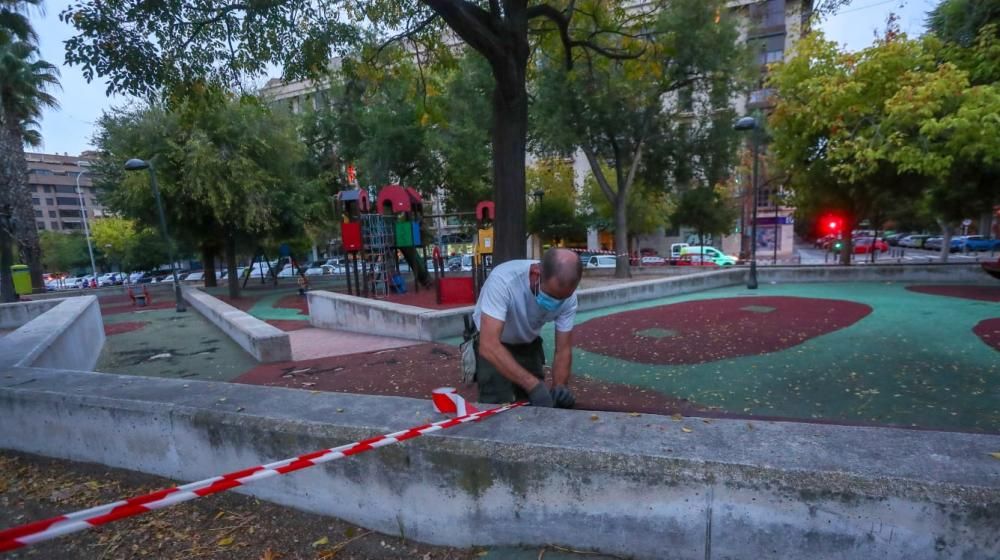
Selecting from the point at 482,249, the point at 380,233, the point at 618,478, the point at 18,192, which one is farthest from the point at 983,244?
the point at 18,192

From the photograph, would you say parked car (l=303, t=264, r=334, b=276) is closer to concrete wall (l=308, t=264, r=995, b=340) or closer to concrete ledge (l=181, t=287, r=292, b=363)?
concrete ledge (l=181, t=287, r=292, b=363)

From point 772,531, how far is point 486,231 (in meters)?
13.1

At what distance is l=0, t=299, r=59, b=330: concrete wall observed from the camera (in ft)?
42.4

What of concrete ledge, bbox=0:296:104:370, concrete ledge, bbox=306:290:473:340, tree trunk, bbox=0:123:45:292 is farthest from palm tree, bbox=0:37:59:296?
concrete ledge, bbox=306:290:473:340

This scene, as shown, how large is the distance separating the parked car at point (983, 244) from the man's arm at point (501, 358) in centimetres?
4636

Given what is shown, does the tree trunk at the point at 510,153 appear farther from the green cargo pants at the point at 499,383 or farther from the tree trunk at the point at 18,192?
the tree trunk at the point at 18,192

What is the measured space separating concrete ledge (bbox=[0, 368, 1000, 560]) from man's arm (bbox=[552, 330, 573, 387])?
0.73 meters

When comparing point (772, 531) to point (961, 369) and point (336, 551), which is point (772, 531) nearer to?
point (336, 551)

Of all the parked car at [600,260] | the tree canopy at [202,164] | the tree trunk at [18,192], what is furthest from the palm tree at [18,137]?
the parked car at [600,260]

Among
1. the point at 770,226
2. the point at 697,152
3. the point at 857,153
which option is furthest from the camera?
the point at 770,226

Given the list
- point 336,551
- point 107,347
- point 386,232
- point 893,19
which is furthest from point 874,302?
point 107,347

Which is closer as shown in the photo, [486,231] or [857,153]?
[857,153]

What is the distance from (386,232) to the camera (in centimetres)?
1592

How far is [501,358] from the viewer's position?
2.91 m
